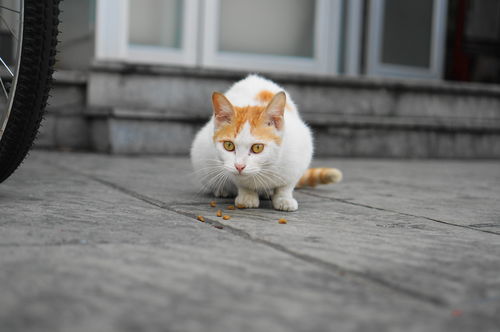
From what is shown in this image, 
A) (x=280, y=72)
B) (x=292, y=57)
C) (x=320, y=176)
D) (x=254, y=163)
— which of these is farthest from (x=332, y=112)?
(x=254, y=163)

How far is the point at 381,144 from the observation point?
4.88m

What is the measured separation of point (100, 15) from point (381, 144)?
7.62 ft

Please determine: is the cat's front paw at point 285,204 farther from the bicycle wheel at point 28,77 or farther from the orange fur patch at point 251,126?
the bicycle wheel at point 28,77

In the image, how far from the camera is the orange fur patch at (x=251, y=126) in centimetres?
212

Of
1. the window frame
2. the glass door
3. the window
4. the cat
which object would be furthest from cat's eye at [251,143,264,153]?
the glass door

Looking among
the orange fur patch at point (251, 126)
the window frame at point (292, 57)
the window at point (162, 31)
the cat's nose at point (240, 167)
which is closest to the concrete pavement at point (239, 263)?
the cat's nose at point (240, 167)

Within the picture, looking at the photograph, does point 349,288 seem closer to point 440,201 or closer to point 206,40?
point 440,201

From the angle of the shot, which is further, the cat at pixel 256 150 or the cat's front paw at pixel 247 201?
the cat's front paw at pixel 247 201

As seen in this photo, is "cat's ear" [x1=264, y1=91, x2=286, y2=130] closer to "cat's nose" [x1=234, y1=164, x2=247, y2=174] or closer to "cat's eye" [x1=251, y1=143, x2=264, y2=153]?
"cat's eye" [x1=251, y1=143, x2=264, y2=153]

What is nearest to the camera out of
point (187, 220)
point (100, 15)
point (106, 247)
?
point (106, 247)

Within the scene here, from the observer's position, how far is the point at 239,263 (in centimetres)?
137

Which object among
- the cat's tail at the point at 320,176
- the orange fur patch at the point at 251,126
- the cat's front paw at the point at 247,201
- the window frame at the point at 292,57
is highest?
the window frame at the point at 292,57

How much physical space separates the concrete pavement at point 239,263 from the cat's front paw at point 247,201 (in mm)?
57

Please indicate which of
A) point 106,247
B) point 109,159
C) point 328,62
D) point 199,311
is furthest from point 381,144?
point 199,311
